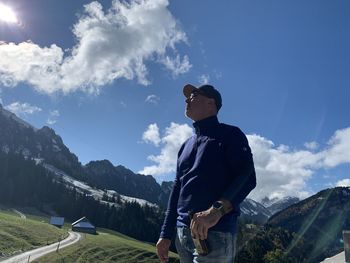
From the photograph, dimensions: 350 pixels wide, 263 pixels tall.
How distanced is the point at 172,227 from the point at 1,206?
190269mm

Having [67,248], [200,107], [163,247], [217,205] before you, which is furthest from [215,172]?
[67,248]

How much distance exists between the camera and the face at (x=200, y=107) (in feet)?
Result: 18.1

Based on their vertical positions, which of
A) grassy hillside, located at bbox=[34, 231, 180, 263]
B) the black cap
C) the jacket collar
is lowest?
grassy hillside, located at bbox=[34, 231, 180, 263]

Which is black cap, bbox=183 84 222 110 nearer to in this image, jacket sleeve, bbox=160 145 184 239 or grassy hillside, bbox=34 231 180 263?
jacket sleeve, bbox=160 145 184 239

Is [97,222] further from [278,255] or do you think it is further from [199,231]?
[199,231]

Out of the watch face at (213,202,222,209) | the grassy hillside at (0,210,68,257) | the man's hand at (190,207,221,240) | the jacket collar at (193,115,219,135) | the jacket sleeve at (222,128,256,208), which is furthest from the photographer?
the grassy hillside at (0,210,68,257)

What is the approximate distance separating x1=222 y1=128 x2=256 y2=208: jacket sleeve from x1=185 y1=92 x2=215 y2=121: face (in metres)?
0.53

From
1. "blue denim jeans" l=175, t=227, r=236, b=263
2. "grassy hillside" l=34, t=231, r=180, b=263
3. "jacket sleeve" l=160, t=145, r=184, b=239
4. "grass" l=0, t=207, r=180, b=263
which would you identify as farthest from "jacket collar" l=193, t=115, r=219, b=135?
"grassy hillside" l=34, t=231, r=180, b=263

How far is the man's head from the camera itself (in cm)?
551

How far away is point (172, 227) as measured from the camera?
5.54m

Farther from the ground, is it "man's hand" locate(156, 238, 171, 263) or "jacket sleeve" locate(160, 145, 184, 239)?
"jacket sleeve" locate(160, 145, 184, 239)

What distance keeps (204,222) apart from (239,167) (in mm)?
845

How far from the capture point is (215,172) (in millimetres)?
4922

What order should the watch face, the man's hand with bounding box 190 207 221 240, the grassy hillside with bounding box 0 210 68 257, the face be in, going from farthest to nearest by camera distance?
1. the grassy hillside with bounding box 0 210 68 257
2. the face
3. the watch face
4. the man's hand with bounding box 190 207 221 240
